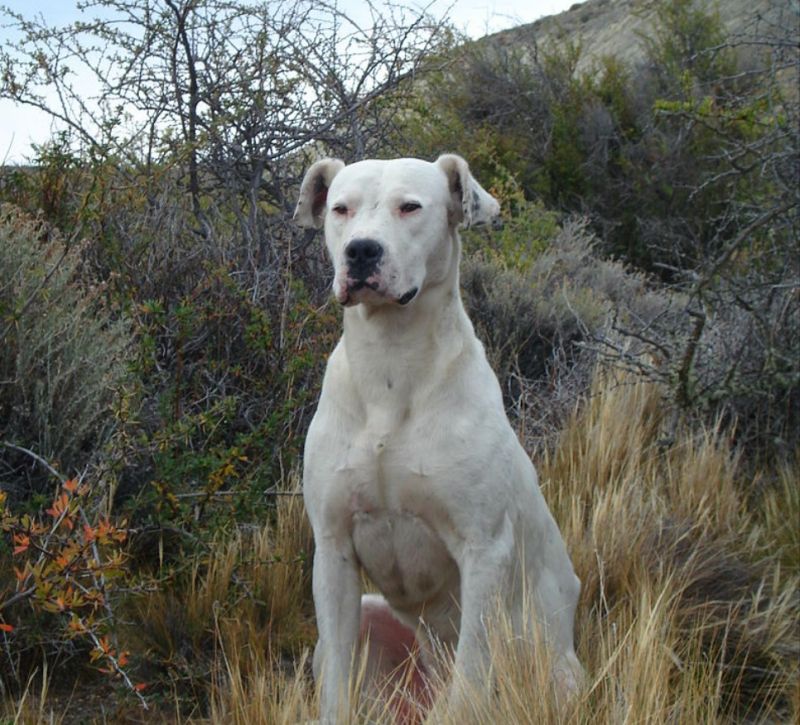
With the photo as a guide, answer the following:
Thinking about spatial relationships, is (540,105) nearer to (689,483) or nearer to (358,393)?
(689,483)

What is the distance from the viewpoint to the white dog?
11.5 ft

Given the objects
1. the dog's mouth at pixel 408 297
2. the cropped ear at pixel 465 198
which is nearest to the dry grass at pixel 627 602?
the dog's mouth at pixel 408 297

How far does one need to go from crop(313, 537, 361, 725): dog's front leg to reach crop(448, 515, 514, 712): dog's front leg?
35 cm

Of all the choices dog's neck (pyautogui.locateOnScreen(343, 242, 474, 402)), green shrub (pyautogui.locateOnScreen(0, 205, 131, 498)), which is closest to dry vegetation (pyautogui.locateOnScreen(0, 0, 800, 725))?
green shrub (pyautogui.locateOnScreen(0, 205, 131, 498))

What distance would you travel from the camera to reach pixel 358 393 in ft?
12.0

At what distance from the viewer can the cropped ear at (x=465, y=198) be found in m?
3.76

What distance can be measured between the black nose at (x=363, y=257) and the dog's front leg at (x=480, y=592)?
0.83 metres

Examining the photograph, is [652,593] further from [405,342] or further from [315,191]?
[315,191]

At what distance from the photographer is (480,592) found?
3480 millimetres

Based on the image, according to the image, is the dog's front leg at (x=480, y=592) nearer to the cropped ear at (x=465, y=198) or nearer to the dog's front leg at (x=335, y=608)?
the dog's front leg at (x=335, y=608)

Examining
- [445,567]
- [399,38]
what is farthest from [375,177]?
[399,38]

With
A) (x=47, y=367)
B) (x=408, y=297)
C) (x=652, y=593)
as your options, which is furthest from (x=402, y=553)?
(x=47, y=367)

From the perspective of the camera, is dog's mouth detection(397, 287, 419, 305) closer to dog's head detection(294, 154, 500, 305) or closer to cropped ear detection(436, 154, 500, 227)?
dog's head detection(294, 154, 500, 305)

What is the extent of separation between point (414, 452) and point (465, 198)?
823mm
